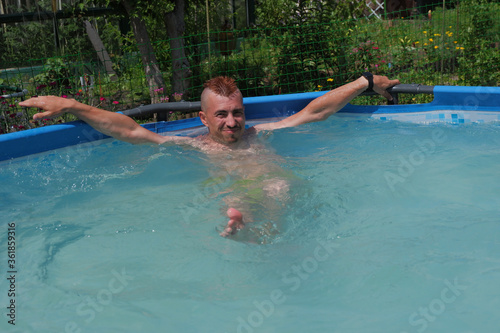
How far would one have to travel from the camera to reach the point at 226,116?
388 cm

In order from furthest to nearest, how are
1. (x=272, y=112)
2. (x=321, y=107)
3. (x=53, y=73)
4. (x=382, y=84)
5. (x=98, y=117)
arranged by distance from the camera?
(x=53, y=73)
(x=272, y=112)
(x=382, y=84)
(x=321, y=107)
(x=98, y=117)

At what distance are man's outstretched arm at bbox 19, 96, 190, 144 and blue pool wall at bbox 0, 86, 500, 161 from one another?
27.1 inches

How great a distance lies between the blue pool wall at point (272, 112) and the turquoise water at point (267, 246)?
0.13 meters

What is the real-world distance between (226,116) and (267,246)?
128 cm

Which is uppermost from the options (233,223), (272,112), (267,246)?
(272,112)

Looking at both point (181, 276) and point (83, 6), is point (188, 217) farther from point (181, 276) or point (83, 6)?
point (83, 6)

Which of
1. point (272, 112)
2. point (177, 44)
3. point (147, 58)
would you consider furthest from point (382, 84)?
point (147, 58)

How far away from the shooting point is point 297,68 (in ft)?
23.5

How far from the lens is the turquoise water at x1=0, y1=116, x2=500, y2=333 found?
2.38 m

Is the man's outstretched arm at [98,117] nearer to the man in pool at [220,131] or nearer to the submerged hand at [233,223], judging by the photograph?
the man in pool at [220,131]

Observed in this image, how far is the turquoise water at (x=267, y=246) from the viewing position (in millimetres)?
2381

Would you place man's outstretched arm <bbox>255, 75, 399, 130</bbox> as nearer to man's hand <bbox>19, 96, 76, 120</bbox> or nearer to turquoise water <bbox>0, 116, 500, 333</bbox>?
turquoise water <bbox>0, 116, 500, 333</bbox>

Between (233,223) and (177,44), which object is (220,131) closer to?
(233,223)

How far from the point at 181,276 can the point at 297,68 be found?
4908mm
